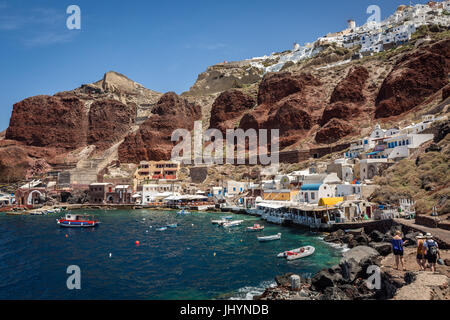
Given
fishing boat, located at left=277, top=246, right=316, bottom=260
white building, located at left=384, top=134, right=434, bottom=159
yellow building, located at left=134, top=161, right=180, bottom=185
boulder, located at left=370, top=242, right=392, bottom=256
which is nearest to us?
boulder, located at left=370, top=242, right=392, bottom=256

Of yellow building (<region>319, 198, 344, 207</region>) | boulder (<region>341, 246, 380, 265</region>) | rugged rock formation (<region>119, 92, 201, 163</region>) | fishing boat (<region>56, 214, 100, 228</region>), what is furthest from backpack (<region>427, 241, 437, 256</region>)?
rugged rock formation (<region>119, 92, 201, 163</region>)

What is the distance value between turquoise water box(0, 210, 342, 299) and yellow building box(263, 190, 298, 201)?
8.83 metres

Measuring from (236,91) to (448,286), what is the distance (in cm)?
10595

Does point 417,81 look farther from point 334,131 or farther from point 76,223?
point 76,223

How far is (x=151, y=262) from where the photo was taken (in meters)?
26.3

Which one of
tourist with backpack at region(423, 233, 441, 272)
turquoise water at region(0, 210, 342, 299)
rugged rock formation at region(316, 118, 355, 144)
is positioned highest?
rugged rock formation at region(316, 118, 355, 144)

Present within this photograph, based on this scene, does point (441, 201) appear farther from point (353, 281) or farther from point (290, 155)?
point (290, 155)

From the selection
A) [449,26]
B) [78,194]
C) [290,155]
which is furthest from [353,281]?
[449,26]

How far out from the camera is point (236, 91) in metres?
114

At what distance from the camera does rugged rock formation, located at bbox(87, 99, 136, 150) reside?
405ft

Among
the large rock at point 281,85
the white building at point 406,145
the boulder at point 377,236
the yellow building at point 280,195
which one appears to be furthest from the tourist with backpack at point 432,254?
the large rock at point 281,85

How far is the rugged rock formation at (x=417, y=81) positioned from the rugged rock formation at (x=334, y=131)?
25.5 feet

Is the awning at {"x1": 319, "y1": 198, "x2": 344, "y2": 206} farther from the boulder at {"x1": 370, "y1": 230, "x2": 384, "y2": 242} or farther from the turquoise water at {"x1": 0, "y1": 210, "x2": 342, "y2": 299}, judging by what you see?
the boulder at {"x1": 370, "y1": 230, "x2": 384, "y2": 242}

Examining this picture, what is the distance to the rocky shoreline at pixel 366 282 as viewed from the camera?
41.4ft
